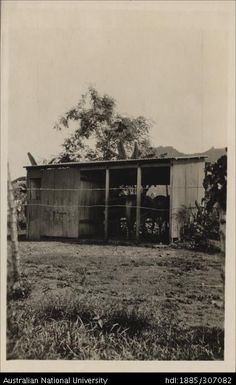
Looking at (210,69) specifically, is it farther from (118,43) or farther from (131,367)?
(131,367)

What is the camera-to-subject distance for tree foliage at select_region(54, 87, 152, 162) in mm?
2582

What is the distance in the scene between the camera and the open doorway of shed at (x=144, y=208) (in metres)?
3.32

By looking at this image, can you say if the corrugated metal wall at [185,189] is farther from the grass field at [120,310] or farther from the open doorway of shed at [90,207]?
the open doorway of shed at [90,207]

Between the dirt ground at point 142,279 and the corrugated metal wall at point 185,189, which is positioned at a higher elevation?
the corrugated metal wall at point 185,189

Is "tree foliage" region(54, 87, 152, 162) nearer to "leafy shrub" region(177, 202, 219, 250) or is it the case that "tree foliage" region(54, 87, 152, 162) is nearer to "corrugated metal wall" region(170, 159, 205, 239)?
"corrugated metal wall" region(170, 159, 205, 239)

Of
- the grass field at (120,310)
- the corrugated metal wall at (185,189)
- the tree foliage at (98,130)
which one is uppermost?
the tree foliage at (98,130)

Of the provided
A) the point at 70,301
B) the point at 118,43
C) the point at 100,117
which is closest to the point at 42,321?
the point at 70,301

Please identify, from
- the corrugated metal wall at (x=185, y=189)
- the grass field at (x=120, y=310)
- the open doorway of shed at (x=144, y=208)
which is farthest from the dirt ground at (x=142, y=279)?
the open doorway of shed at (x=144, y=208)

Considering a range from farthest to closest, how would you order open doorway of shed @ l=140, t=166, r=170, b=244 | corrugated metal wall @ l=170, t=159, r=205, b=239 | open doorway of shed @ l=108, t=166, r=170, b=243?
1. open doorway of shed @ l=108, t=166, r=170, b=243
2. open doorway of shed @ l=140, t=166, r=170, b=244
3. corrugated metal wall @ l=170, t=159, r=205, b=239

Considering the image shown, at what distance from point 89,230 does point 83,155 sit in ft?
2.13

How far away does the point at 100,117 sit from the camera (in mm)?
2811

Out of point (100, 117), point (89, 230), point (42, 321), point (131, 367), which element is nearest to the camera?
point (131, 367)

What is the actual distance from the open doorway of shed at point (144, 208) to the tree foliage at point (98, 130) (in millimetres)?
407

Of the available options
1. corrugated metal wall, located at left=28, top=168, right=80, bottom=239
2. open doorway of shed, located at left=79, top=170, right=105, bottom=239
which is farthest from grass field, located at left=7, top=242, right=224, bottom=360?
open doorway of shed, located at left=79, top=170, right=105, bottom=239
